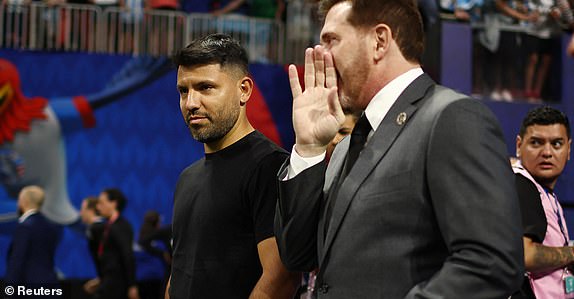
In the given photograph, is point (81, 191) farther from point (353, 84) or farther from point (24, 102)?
point (353, 84)

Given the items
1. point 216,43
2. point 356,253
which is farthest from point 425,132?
point 216,43

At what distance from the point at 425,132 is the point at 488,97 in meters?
6.38

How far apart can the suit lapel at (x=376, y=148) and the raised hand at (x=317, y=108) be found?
5.5 inches

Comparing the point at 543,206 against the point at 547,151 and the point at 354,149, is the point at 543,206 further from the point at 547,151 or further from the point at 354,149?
the point at 354,149

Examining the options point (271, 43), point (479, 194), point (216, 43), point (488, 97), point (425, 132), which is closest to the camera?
point (479, 194)

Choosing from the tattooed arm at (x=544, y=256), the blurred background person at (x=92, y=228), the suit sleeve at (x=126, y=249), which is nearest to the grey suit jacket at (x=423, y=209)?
the tattooed arm at (x=544, y=256)

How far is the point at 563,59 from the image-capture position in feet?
27.3

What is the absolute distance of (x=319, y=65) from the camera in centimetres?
219

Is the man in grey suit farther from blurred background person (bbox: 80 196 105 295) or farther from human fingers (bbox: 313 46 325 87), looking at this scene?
blurred background person (bbox: 80 196 105 295)

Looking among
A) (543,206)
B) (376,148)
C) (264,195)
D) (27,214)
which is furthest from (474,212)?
(27,214)

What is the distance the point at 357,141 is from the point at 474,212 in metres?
0.49

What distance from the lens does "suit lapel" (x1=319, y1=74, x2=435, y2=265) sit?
203 cm

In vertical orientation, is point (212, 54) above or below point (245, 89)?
above

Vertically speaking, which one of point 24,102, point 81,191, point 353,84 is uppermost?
point 353,84
